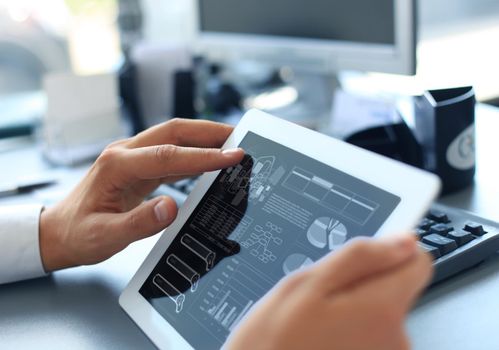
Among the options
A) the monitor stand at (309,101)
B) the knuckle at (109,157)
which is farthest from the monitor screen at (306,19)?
the knuckle at (109,157)

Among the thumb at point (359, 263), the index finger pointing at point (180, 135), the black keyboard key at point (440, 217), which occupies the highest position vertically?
the index finger pointing at point (180, 135)

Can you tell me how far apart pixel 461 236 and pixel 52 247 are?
412 mm

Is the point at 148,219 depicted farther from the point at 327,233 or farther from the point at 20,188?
the point at 20,188

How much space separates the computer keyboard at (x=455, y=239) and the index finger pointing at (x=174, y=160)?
0.20 metres

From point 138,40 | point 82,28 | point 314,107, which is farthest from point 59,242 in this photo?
point 82,28

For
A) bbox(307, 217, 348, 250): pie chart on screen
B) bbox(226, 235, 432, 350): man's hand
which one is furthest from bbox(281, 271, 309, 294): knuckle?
bbox(307, 217, 348, 250): pie chart on screen

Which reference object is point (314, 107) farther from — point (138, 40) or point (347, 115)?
point (138, 40)

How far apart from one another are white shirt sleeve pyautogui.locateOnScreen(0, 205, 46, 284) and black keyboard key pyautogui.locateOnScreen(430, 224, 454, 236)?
0.40 meters

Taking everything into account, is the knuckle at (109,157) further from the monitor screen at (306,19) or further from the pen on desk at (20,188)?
the monitor screen at (306,19)

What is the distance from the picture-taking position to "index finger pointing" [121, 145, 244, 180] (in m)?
0.61

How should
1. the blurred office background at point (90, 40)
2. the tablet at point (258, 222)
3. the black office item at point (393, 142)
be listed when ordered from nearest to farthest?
the tablet at point (258, 222)
the black office item at point (393, 142)
the blurred office background at point (90, 40)

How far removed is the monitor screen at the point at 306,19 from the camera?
955mm

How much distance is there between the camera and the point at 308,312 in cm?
37

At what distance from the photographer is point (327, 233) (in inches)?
19.9
